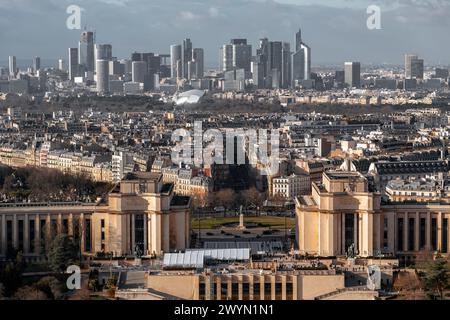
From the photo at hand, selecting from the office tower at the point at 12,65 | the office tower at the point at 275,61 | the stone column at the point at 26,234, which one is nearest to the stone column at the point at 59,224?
the stone column at the point at 26,234

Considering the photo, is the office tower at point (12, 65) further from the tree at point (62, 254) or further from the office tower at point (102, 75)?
the tree at point (62, 254)

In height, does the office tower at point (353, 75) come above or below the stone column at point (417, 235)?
above

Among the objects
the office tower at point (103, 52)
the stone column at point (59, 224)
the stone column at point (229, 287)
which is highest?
the office tower at point (103, 52)

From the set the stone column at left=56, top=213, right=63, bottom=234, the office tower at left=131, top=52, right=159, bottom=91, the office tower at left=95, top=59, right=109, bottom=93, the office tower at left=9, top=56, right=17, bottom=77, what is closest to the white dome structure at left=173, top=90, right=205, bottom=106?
the office tower at left=95, top=59, right=109, bottom=93

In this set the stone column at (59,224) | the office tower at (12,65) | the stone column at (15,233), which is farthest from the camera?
the office tower at (12,65)

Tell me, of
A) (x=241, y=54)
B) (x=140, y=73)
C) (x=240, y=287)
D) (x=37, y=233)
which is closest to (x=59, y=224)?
(x=37, y=233)

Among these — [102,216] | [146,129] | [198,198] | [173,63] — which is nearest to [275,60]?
[173,63]
